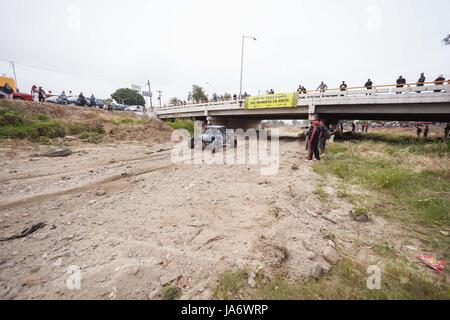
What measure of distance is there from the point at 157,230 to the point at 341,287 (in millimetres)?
3242

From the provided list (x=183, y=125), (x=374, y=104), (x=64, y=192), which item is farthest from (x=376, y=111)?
(x=183, y=125)

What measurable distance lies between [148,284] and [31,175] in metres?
7.37

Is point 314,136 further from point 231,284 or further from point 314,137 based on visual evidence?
point 231,284

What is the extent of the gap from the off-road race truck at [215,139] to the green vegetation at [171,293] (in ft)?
33.4

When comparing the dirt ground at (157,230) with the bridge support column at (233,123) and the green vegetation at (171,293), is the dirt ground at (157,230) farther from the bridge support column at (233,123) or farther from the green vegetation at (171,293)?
the bridge support column at (233,123)

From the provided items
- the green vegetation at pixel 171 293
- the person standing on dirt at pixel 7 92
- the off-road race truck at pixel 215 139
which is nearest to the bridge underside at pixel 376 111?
the off-road race truck at pixel 215 139

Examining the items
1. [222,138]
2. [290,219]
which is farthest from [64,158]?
[290,219]

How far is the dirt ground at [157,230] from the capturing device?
9.10 ft

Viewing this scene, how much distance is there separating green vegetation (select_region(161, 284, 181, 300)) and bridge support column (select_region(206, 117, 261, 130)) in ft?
88.3

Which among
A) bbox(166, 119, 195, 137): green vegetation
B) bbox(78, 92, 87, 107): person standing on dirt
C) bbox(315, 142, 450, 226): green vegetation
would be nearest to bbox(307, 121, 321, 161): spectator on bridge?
bbox(315, 142, 450, 226): green vegetation

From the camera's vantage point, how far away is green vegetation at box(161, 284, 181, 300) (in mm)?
2492

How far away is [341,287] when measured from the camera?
8.59 ft
